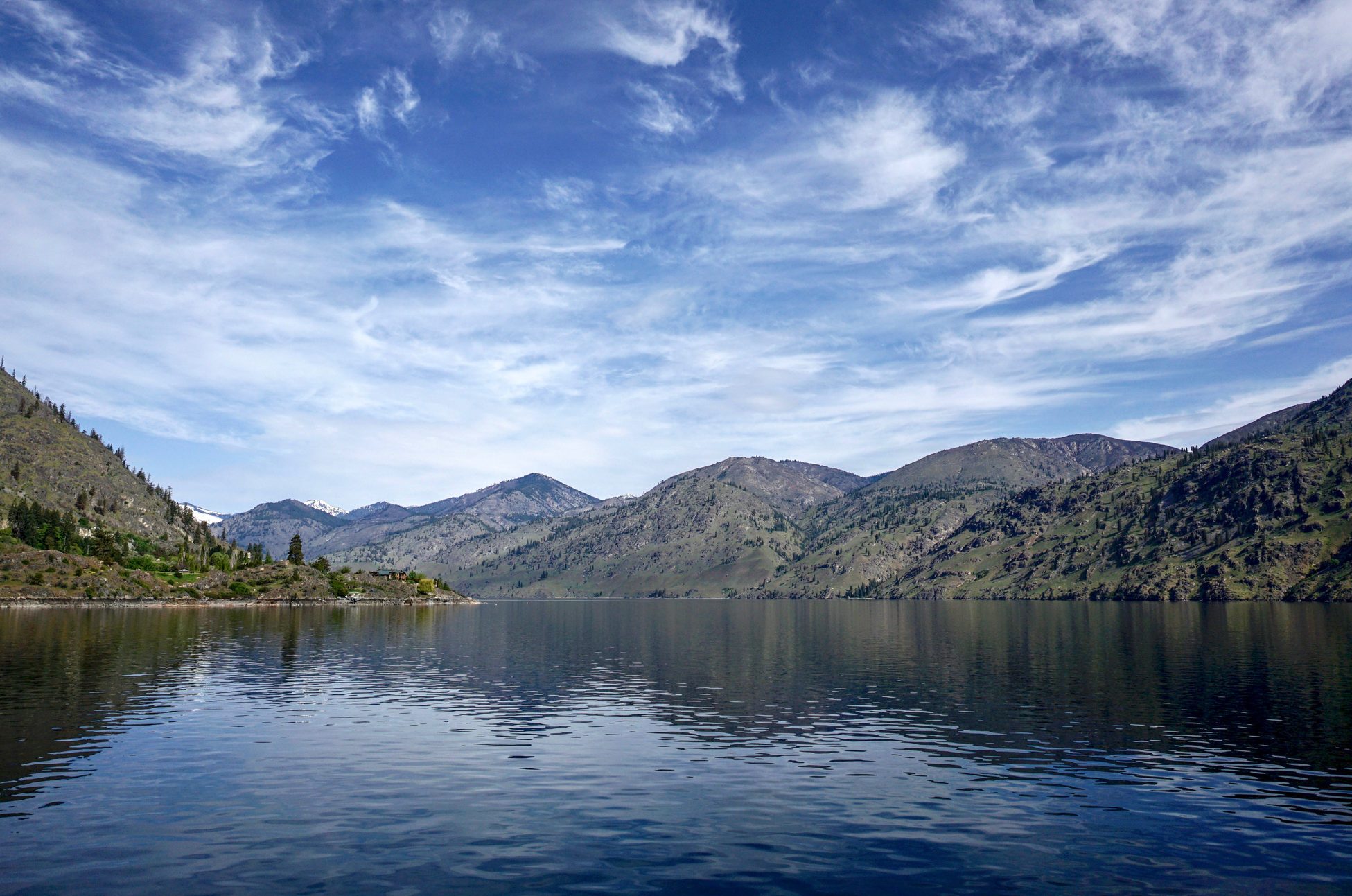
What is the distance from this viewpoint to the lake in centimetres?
3178

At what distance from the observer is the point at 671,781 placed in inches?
1861

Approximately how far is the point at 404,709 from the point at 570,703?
1504cm

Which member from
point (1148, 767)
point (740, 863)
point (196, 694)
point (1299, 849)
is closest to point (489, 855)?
point (740, 863)

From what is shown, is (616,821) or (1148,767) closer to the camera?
(616,821)

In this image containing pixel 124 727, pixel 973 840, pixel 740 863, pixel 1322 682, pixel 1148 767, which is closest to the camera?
pixel 740 863

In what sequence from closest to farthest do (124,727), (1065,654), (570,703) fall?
(124,727) < (570,703) < (1065,654)

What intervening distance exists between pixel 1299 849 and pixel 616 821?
29055 millimetres

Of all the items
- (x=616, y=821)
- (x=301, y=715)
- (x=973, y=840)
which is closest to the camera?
(x=973, y=840)

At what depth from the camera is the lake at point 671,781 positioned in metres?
31.8

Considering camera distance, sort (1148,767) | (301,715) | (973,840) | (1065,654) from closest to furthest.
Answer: (973,840) < (1148,767) < (301,715) < (1065,654)

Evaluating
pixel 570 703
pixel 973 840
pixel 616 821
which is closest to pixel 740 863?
pixel 616 821

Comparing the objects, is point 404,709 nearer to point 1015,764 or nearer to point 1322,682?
point 1015,764

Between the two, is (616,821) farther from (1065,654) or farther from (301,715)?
(1065,654)

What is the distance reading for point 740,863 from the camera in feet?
108
